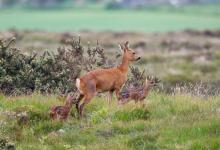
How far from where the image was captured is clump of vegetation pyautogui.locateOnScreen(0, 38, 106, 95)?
53.8 feet

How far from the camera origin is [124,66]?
1463 centimetres

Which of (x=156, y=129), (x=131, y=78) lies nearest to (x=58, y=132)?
(x=156, y=129)

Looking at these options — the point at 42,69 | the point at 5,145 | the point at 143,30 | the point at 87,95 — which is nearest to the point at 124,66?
the point at 87,95

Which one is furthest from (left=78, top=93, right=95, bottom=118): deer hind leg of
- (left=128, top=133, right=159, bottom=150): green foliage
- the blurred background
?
the blurred background

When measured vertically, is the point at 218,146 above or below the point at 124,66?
below

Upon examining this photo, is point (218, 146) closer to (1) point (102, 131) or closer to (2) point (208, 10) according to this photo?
(1) point (102, 131)

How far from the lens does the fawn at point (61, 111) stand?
12.7 m

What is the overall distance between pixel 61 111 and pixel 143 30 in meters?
72.3

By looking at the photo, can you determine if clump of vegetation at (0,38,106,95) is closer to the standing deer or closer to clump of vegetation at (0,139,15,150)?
the standing deer

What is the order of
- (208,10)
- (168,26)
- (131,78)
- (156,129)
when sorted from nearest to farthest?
(156,129) → (131,78) → (168,26) → (208,10)

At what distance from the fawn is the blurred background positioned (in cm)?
646

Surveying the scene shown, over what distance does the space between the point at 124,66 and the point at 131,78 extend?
2.80 meters

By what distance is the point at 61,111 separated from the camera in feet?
41.9

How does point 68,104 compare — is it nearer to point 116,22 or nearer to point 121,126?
point 121,126
